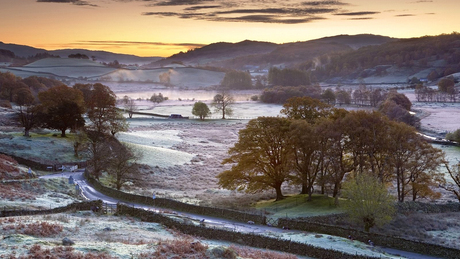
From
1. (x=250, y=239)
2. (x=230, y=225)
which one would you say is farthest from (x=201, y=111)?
(x=250, y=239)

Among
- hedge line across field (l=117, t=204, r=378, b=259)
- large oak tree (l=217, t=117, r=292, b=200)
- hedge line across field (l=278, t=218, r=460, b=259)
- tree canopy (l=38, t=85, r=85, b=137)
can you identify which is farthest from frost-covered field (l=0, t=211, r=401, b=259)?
tree canopy (l=38, t=85, r=85, b=137)

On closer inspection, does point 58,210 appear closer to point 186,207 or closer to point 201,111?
point 186,207

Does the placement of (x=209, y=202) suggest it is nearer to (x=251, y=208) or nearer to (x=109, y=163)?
(x=251, y=208)

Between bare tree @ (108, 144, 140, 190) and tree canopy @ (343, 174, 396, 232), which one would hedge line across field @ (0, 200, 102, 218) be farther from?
tree canopy @ (343, 174, 396, 232)

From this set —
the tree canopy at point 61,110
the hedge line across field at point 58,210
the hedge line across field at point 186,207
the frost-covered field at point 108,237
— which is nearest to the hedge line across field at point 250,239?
the frost-covered field at point 108,237

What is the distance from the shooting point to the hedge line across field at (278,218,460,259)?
31.0 metres

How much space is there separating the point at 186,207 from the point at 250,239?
10892 millimetres

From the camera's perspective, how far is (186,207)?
41.1m

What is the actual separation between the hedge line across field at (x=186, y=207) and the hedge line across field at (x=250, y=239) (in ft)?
16.7

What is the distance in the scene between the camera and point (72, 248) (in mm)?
22891

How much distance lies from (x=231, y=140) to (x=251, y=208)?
52344mm

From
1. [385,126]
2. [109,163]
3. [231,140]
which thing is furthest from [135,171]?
[231,140]

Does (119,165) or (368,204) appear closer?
(368,204)

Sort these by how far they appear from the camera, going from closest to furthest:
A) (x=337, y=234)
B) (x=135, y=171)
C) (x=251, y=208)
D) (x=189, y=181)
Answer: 1. (x=337, y=234)
2. (x=251, y=208)
3. (x=135, y=171)
4. (x=189, y=181)
